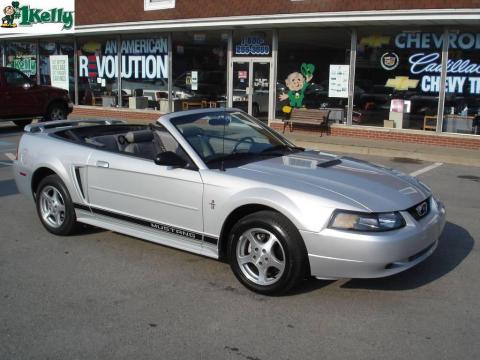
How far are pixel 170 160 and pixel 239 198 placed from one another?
749 millimetres

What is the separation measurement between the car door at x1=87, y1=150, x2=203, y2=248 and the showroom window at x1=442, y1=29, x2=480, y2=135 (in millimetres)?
10607

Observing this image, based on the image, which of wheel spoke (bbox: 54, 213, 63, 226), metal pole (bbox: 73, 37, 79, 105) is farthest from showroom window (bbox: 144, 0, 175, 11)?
wheel spoke (bbox: 54, 213, 63, 226)

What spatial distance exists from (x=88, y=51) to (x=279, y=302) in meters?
19.1

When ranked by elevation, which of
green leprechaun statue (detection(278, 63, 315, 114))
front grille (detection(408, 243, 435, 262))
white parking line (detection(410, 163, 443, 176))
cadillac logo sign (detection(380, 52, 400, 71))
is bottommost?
white parking line (detection(410, 163, 443, 176))

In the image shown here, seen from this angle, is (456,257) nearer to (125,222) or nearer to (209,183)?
(209,183)

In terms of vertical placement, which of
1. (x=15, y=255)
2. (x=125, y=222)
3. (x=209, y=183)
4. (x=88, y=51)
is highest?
(x=88, y=51)

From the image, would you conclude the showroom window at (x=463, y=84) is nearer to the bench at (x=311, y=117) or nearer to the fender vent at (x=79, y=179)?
the bench at (x=311, y=117)

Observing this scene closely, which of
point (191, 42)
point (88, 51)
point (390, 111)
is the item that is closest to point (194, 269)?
point (390, 111)

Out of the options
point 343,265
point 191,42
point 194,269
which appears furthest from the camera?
point 191,42

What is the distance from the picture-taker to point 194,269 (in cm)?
502

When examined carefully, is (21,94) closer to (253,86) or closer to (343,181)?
(253,86)

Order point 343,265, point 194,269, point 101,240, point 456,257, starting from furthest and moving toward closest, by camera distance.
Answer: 1. point 101,240
2. point 456,257
3. point 194,269
4. point 343,265

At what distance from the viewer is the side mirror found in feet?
15.8

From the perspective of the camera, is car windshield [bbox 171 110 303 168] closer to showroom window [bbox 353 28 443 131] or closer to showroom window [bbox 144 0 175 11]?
showroom window [bbox 353 28 443 131]
